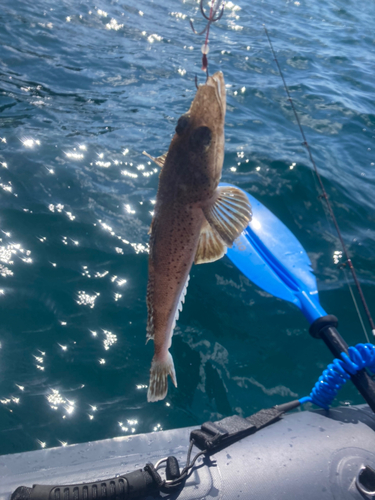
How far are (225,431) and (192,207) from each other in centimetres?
191

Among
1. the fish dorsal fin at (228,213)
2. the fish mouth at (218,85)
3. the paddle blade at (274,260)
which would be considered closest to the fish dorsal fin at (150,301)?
the fish dorsal fin at (228,213)

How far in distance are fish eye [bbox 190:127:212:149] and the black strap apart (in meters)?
2.27

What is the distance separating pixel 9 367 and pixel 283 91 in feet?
33.4

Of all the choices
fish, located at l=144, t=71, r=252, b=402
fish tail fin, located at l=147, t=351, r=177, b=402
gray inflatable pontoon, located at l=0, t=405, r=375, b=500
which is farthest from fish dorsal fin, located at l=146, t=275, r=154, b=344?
gray inflatable pontoon, located at l=0, t=405, r=375, b=500

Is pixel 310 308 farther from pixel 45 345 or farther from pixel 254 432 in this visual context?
pixel 45 345

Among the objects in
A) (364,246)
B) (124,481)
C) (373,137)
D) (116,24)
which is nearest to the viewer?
(124,481)

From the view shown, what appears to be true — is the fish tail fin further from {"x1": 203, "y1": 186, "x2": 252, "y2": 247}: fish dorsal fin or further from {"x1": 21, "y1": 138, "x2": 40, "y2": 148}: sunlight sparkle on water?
{"x1": 21, "y1": 138, "x2": 40, "y2": 148}: sunlight sparkle on water

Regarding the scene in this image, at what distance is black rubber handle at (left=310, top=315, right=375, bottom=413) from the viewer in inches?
134

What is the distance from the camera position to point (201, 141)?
2.58 meters

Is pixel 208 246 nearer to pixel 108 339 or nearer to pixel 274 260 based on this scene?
pixel 108 339

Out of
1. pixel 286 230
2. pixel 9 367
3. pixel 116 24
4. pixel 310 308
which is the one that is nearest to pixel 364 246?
pixel 286 230

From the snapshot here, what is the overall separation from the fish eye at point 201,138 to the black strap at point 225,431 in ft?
7.45

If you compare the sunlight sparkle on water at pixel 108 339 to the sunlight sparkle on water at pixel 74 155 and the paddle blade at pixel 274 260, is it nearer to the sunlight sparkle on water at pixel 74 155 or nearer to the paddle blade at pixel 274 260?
the paddle blade at pixel 274 260

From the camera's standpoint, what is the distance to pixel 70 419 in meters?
3.92
